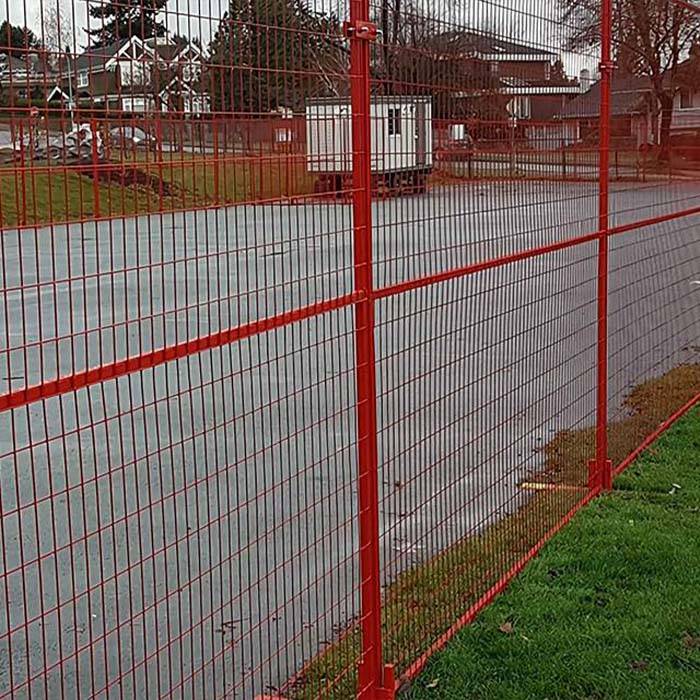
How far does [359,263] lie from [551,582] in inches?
83.8

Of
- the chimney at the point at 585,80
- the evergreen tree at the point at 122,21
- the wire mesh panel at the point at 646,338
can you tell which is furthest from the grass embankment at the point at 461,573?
the evergreen tree at the point at 122,21

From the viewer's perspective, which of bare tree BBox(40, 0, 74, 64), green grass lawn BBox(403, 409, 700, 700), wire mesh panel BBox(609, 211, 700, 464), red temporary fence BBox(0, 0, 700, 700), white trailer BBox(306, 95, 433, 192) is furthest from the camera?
wire mesh panel BBox(609, 211, 700, 464)

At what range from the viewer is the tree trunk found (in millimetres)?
8711

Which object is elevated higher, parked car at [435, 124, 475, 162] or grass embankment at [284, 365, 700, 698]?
parked car at [435, 124, 475, 162]

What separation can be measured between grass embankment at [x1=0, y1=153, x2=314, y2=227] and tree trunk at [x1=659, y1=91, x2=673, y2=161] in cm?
553

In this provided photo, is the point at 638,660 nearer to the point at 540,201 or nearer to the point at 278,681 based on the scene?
the point at 278,681

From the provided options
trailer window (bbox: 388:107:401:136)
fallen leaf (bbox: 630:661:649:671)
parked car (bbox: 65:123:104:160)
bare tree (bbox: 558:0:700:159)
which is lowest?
fallen leaf (bbox: 630:661:649:671)

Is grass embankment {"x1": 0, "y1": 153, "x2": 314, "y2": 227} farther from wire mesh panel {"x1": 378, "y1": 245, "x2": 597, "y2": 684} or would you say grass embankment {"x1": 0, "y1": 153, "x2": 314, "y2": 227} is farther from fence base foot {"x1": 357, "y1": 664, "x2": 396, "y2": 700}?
fence base foot {"x1": 357, "y1": 664, "x2": 396, "y2": 700}

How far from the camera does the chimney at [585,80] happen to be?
21.4 feet

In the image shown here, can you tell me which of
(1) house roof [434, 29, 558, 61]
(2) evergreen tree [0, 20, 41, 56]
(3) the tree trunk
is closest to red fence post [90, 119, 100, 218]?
(2) evergreen tree [0, 20, 41, 56]

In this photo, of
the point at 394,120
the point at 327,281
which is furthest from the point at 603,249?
the point at 394,120

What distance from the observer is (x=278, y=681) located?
4402 mm

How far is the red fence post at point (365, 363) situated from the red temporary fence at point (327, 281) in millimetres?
Answer: 10

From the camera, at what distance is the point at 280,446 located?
15.2ft
